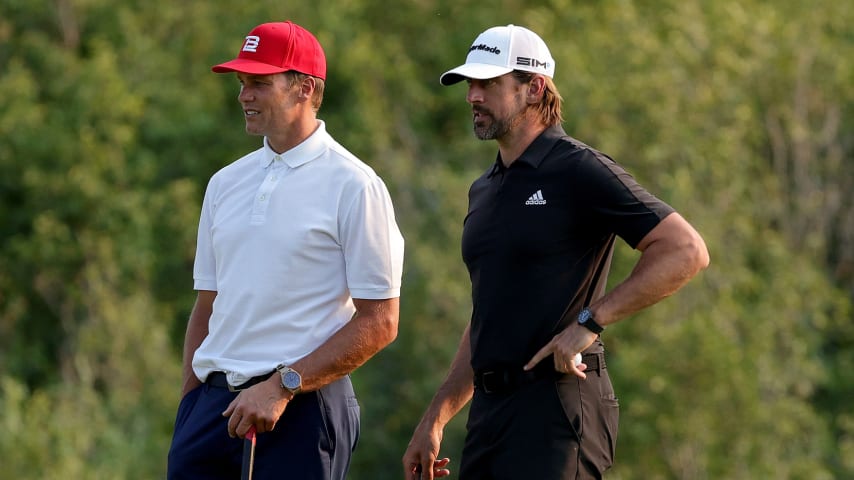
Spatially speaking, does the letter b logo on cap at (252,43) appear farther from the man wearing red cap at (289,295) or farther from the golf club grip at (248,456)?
the golf club grip at (248,456)

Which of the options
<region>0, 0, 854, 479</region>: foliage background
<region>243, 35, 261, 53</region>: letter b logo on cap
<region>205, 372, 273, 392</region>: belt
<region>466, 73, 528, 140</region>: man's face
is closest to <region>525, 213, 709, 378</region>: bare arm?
<region>466, 73, 528, 140</region>: man's face

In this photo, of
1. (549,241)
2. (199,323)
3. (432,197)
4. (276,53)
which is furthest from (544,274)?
(432,197)

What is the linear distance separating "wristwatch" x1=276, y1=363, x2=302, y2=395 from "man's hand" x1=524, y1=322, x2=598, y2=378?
0.67m

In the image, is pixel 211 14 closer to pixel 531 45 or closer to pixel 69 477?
pixel 69 477

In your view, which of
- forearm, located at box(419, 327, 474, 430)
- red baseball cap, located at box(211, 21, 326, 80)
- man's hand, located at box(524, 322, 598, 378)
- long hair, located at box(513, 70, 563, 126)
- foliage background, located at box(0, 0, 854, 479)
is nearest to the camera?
man's hand, located at box(524, 322, 598, 378)

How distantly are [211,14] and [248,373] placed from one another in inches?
819

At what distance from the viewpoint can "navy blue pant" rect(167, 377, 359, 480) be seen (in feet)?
14.2

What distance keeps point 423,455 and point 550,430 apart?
495 millimetres

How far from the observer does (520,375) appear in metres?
4.39

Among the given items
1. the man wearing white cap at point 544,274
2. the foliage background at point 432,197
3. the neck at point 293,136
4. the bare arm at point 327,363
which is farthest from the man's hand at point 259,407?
the foliage background at point 432,197

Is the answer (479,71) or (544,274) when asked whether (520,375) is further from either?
(479,71)

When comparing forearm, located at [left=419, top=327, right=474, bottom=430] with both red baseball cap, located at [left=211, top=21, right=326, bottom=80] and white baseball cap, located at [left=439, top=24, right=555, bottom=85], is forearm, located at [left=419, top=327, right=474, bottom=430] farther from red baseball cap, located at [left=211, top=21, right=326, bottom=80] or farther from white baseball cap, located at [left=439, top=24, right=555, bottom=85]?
red baseball cap, located at [left=211, top=21, right=326, bottom=80]

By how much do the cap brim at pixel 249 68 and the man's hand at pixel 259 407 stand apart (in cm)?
87

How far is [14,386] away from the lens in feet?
52.9
